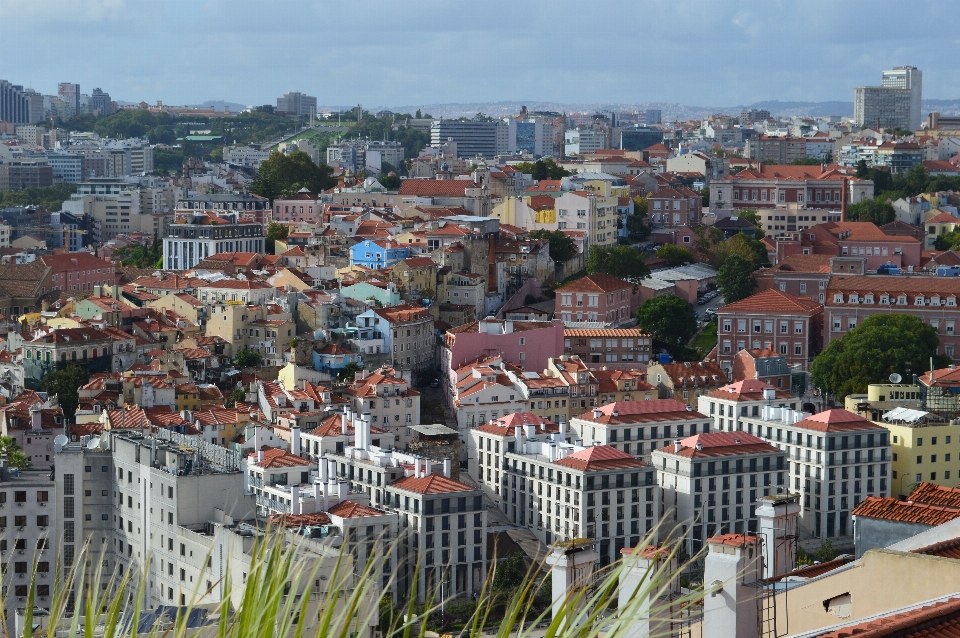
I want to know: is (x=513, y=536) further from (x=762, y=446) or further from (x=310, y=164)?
(x=310, y=164)

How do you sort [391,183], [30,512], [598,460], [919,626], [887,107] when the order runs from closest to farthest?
[919,626] < [30,512] < [598,460] < [391,183] < [887,107]

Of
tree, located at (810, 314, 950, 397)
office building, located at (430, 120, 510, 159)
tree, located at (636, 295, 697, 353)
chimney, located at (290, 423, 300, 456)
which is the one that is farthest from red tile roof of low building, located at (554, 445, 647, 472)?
office building, located at (430, 120, 510, 159)

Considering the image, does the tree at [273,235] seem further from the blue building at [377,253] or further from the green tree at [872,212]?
the green tree at [872,212]

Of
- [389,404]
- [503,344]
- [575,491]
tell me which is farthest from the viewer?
[503,344]

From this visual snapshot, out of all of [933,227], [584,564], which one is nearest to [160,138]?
[933,227]

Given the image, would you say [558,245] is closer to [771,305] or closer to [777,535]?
[771,305]

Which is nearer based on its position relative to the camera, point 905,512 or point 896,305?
point 905,512

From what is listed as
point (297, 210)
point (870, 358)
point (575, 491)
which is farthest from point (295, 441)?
point (297, 210)
